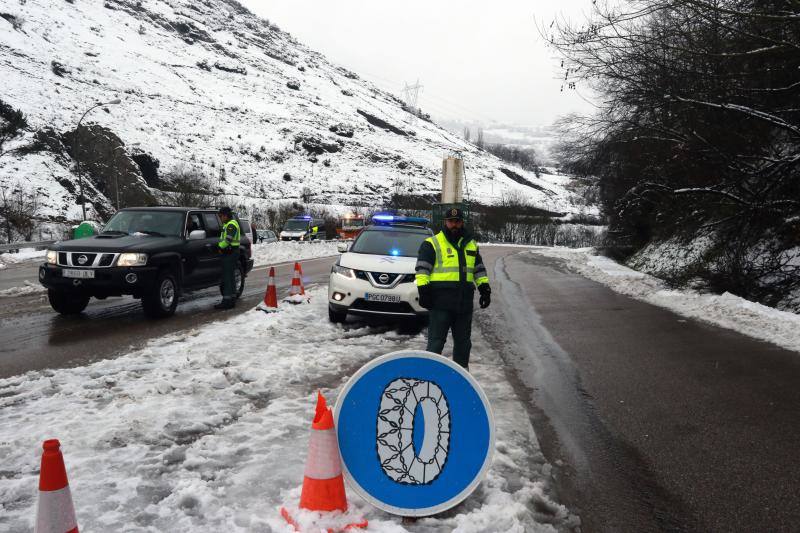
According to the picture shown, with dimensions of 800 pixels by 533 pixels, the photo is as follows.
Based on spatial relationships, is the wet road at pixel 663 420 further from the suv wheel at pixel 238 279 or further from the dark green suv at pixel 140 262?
the dark green suv at pixel 140 262

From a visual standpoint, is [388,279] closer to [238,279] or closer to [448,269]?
[448,269]

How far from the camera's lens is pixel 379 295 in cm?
814

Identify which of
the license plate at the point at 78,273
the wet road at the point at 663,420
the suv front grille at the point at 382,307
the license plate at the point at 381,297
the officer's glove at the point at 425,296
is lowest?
the wet road at the point at 663,420

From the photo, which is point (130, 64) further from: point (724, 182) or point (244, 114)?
point (724, 182)

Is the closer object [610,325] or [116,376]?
[116,376]

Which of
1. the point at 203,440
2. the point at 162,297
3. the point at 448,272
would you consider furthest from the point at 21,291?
the point at 448,272

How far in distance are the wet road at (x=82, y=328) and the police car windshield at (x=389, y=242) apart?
2.48m

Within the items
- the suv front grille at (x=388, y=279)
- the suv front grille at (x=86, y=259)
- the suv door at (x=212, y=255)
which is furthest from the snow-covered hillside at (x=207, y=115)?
the suv front grille at (x=388, y=279)

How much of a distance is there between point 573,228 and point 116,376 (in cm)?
6510

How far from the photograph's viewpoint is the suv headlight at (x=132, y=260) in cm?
841

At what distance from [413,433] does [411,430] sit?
0.02 m

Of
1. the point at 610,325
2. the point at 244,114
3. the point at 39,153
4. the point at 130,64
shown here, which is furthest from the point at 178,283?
the point at 130,64

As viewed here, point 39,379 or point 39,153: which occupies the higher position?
point 39,153

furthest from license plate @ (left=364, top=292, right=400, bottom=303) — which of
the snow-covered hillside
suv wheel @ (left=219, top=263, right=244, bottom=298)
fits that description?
the snow-covered hillside
